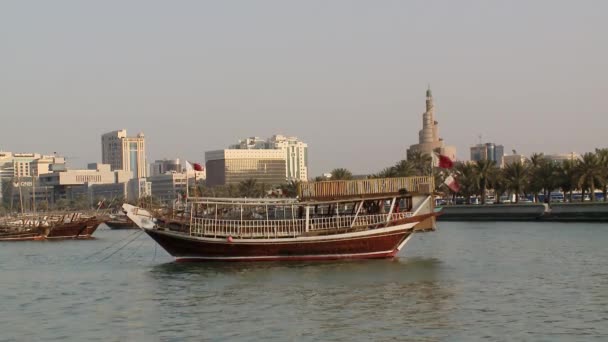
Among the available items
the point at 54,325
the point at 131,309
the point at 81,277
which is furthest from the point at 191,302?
the point at 81,277

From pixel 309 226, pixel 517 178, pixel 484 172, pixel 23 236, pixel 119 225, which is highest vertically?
pixel 484 172

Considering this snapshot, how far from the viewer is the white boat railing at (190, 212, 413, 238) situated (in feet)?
184

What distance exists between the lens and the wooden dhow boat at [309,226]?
55.8 meters

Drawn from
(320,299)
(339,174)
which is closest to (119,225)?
(339,174)

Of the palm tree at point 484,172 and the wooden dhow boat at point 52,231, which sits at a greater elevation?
the palm tree at point 484,172

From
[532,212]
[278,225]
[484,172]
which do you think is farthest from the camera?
[484,172]

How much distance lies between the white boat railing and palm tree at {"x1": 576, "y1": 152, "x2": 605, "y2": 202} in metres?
61.0

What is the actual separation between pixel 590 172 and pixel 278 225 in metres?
65.8

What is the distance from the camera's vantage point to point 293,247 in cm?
5569

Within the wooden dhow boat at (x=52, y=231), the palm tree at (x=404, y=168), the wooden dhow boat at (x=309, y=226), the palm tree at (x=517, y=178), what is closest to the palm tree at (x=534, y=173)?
the palm tree at (x=517, y=178)

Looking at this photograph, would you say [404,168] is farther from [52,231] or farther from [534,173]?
[52,231]

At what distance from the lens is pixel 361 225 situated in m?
56.2

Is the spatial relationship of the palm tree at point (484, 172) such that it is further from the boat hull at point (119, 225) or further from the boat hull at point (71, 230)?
the boat hull at point (119, 225)

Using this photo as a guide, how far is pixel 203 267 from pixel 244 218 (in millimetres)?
6721
